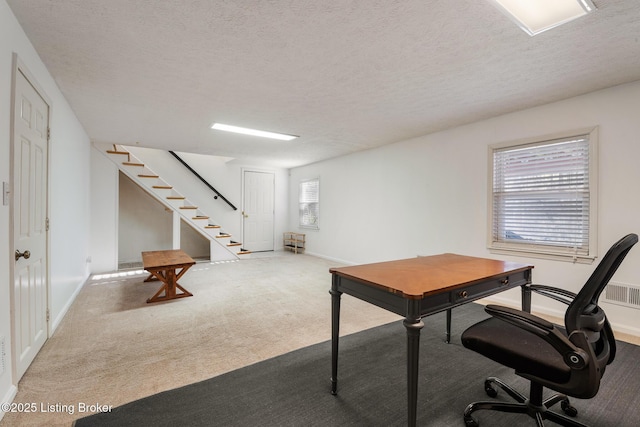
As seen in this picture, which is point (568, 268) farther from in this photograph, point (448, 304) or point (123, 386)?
point (123, 386)

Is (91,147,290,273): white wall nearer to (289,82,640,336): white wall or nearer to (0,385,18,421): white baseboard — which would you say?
(289,82,640,336): white wall

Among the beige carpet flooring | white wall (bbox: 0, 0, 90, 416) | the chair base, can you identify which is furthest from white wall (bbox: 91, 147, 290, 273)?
the chair base

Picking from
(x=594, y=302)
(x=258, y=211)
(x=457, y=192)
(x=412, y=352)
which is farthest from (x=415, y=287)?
(x=258, y=211)

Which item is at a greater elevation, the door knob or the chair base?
the door knob

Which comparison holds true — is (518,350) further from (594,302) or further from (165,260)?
(165,260)

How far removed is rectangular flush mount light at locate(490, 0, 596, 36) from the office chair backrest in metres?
1.39

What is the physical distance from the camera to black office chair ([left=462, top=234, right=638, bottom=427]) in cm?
121

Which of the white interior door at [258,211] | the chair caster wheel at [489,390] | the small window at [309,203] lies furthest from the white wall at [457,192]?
the chair caster wheel at [489,390]

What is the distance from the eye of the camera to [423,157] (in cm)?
452

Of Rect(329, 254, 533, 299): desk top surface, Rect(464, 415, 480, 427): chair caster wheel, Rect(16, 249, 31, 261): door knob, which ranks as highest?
Rect(16, 249, 31, 261): door knob

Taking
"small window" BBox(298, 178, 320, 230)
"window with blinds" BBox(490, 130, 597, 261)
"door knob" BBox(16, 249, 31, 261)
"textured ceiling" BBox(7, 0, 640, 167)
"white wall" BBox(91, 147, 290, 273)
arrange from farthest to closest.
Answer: "small window" BBox(298, 178, 320, 230), "white wall" BBox(91, 147, 290, 273), "window with blinds" BBox(490, 130, 597, 261), "door knob" BBox(16, 249, 31, 261), "textured ceiling" BBox(7, 0, 640, 167)

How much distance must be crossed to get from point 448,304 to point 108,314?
3577 millimetres

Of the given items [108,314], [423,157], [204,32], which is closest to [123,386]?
[108,314]

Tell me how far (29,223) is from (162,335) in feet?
4.61
